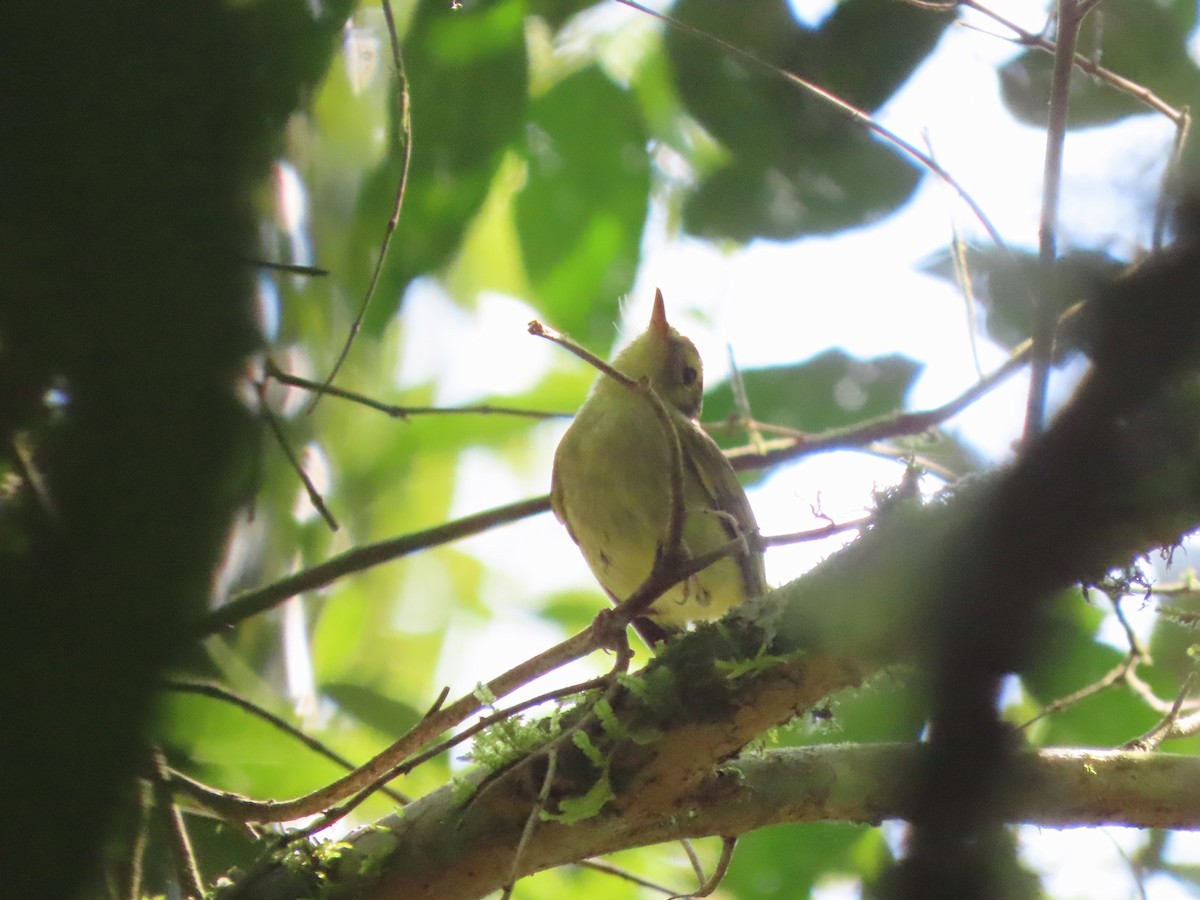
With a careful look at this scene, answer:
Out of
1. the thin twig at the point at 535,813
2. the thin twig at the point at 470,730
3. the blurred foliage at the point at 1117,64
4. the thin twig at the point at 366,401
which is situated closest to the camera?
the thin twig at the point at 366,401

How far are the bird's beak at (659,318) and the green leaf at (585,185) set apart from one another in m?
1.52

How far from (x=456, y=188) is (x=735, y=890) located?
6.16ft

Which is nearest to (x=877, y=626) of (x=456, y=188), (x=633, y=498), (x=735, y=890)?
(x=456, y=188)

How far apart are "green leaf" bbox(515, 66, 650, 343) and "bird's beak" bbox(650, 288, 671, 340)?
1.52 m

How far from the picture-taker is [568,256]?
2648mm

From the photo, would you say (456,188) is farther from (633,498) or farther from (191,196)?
(191,196)

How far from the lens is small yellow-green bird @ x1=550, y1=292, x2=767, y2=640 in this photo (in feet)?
10.7

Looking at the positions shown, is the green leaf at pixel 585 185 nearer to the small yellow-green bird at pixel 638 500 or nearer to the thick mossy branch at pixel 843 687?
the small yellow-green bird at pixel 638 500

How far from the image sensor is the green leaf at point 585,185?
2.59 metres

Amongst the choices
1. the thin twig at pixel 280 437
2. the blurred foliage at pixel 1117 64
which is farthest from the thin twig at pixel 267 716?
the blurred foliage at pixel 1117 64

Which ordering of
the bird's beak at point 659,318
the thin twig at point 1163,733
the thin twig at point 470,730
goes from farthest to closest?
the bird's beak at point 659,318 → the thin twig at point 1163,733 → the thin twig at point 470,730

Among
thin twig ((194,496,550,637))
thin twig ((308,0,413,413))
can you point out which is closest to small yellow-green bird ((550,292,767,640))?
thin twig ((194,496,550,637))

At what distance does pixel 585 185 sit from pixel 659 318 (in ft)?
5.46

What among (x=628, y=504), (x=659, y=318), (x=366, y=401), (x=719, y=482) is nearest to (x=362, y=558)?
(x=366, y=401)
